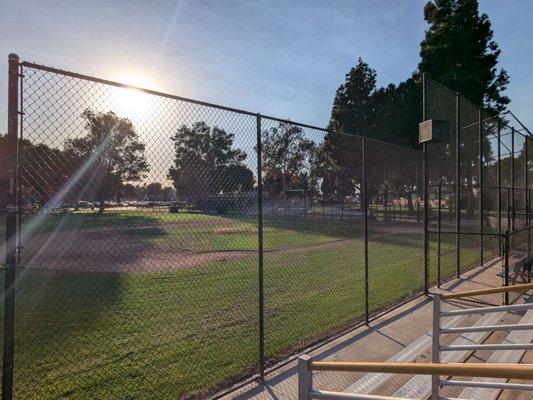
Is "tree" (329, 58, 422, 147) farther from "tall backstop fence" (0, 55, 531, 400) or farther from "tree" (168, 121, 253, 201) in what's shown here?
"tree" (168, 121, 253, 201)

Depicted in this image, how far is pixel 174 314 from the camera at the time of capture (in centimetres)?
691

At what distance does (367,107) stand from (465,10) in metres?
11.4

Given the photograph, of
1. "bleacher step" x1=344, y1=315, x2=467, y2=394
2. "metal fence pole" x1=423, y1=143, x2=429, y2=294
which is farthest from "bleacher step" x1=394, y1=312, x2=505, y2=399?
"metal fence pole" x1=423, y1=143, x2=429, y2=294

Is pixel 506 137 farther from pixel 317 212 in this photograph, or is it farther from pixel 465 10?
pixel 465 10

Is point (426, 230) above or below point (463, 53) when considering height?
below

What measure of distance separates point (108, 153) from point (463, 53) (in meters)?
30.8

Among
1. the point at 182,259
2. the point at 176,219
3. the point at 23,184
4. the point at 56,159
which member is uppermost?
the point at 56,159

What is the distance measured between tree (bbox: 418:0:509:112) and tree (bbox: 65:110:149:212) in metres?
28.4

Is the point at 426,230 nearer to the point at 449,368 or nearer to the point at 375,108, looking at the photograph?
the point at 449,368

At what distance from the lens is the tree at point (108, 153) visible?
3264mm

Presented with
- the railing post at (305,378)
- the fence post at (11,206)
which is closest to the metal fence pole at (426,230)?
the railing post at (305,378)

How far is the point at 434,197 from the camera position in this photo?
1341 cm

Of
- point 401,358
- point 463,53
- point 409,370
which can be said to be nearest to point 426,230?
point 401,358

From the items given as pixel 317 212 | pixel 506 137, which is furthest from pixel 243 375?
pixel 506 137
